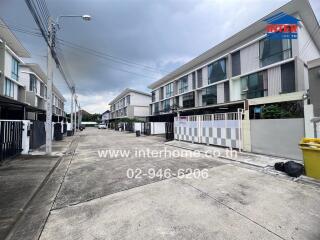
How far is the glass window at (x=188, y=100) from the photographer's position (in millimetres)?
23978

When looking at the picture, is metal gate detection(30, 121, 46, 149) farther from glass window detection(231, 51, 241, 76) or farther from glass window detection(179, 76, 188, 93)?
glass window detection(179, 76, 188, 93)

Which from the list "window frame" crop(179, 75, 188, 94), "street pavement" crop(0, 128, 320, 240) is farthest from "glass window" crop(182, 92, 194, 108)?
"street pavement" crop(0, 128, 320, 240)

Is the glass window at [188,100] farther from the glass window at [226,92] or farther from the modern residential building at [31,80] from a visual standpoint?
the modern residential building at [31,80]

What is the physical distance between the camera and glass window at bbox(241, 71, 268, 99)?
1398cm

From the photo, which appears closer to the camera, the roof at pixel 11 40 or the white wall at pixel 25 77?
the roof at pixel 11 40

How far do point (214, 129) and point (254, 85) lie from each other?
23.9 feet

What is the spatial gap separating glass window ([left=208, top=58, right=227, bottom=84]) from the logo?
17.3 feet

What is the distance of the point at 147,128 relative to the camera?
26.9m

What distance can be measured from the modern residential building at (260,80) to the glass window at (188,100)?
5.30ft

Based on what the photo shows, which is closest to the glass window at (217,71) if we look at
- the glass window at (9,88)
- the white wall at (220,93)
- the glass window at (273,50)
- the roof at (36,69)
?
the white wall at (220,93)

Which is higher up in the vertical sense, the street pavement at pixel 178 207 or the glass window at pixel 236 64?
the glass window at pixel 236 64

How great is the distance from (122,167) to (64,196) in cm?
270

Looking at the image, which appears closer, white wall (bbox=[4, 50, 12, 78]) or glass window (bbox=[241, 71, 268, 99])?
glass window (bbox=[241, 71, 268, 99])

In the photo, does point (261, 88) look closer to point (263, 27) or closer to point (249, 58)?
point (249, 58)
